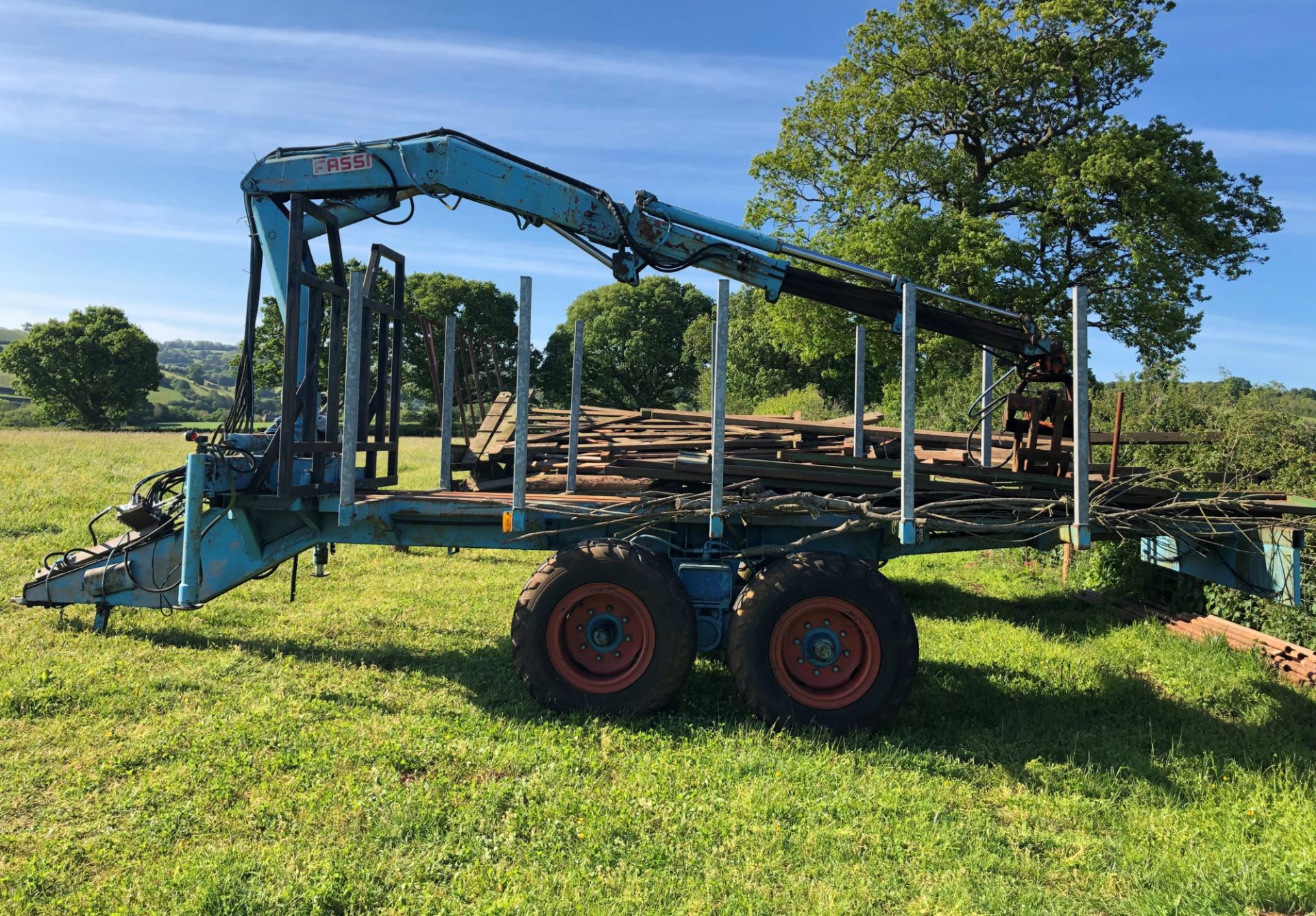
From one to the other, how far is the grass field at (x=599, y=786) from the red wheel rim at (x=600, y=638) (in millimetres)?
299

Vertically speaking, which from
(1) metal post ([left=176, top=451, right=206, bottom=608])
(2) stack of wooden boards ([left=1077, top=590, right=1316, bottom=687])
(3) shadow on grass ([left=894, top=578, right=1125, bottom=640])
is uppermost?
(1) metal post ([left=176, top=451, right=206, bottom=608])

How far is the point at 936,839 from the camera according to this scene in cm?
375

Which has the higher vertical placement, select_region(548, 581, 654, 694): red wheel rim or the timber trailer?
the timber trailer

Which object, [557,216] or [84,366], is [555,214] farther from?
[84,366]

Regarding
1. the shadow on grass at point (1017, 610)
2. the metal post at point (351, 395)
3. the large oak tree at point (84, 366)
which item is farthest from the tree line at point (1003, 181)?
the large oak tree at point (84, 366)

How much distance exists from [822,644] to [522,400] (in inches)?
99.9

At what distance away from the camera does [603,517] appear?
5379mm

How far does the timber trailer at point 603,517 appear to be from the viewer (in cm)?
501

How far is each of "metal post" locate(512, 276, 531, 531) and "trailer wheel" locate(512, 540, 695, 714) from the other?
0.43 metres

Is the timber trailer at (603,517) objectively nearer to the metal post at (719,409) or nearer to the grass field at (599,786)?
the metal post at (719,409)

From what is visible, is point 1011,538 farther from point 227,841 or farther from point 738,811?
point 227,841

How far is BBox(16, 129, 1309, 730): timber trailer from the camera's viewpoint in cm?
501

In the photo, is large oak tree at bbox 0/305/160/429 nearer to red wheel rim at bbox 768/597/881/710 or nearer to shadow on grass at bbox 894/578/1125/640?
shadow on grass at bbox 894/578/1125/640

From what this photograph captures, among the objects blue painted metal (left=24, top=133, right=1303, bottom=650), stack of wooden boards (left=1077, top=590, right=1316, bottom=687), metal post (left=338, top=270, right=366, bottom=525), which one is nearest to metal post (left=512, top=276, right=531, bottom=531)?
blue painted metal (left=24, top=133, right=1303, bottom=650)
